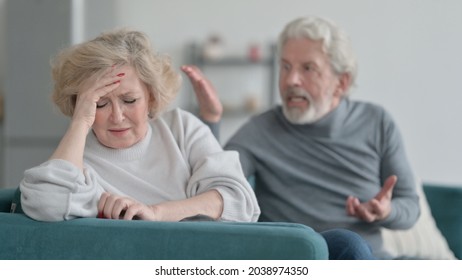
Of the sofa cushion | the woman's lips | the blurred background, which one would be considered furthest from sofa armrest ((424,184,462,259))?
the blurred background

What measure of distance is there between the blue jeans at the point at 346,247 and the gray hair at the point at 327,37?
1.11 metres

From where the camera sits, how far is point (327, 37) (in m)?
2.75

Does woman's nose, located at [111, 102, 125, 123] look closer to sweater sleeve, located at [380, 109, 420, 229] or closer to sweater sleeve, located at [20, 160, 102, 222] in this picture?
sweater sleeve, located at [20, 160, 102, 222]

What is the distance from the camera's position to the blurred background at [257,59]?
16.8 ft

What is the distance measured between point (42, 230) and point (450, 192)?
1.88 metres

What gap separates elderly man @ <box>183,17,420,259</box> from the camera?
2633mm

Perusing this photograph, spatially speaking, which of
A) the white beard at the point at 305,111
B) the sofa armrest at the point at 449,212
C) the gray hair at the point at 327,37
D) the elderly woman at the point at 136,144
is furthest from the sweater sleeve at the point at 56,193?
the sofa armrest at the point at 449,212

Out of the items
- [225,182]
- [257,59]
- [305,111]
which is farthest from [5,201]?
[257,59]

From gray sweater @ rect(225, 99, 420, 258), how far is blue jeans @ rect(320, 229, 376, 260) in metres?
0.81

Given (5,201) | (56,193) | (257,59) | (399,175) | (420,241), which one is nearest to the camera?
(56,193)

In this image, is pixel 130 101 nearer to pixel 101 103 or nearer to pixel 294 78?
pixel 101 103

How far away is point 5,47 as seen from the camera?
538cm

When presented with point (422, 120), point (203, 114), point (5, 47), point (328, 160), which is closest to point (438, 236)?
point (328, 160)

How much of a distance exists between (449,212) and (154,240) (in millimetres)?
1816
